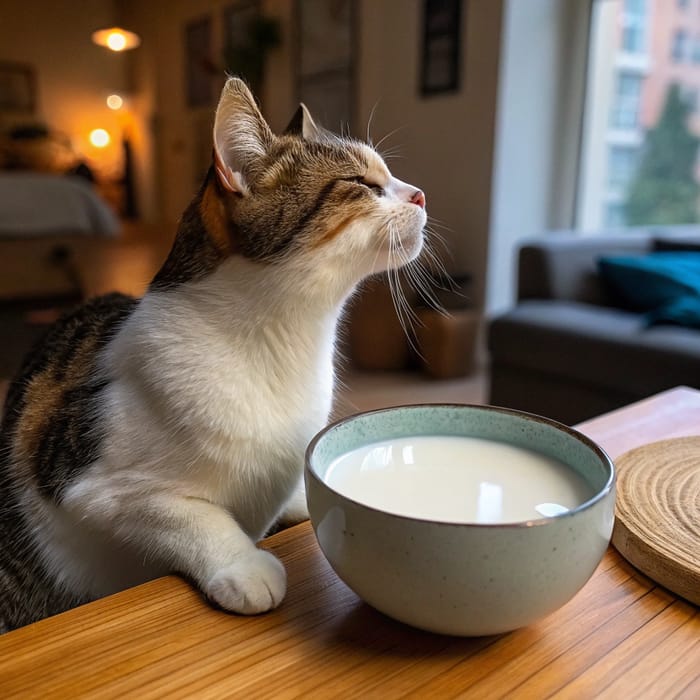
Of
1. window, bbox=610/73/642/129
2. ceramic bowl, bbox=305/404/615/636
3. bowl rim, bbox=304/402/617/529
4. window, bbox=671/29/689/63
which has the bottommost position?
ceramic bowl, bbox=305/404/615/636

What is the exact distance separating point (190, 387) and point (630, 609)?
383 mm

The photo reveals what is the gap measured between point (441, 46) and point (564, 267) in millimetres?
1359

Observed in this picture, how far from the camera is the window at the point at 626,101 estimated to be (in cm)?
282

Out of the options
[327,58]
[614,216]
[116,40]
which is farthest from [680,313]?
[116,40]


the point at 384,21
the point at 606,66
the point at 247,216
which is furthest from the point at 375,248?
the point at 384,21

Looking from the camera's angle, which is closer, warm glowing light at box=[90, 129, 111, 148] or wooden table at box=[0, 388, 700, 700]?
wooden table at box=[0, 388, 700, 700]

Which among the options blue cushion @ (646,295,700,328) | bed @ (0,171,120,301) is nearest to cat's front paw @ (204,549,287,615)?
blue cushion @ (646,295,700,328)

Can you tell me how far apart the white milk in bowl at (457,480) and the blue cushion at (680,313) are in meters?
1.52

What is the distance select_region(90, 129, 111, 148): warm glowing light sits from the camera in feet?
22.7

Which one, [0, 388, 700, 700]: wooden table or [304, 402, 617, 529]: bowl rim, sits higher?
[304, 402, 617, 529]: bowl rim

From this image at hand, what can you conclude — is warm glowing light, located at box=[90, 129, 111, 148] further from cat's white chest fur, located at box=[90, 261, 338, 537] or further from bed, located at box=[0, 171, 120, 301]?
cat's white chest fur, located at box=[90, 261, 338, 537]

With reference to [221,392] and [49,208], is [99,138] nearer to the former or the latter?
[49,208]

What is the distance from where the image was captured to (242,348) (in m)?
0.58

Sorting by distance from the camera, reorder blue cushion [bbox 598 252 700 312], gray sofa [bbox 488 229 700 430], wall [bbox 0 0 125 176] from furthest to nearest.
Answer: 1. wall [bbox 0 0 125 176]
2. blue cushion [bbox 598 252 700 312]
3. gray sofa [bbox 488 229 700 430]
